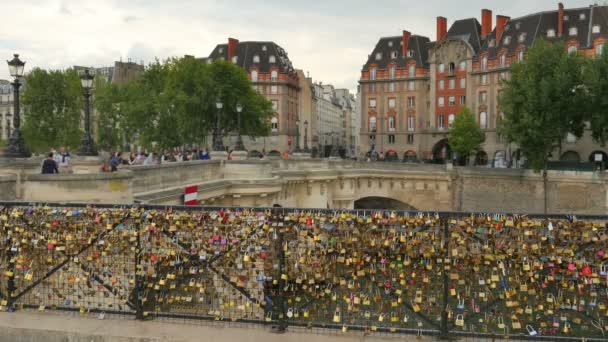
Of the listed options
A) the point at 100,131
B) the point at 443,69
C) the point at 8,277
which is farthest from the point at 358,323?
the point at 443,69

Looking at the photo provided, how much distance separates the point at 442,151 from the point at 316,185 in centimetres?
4743

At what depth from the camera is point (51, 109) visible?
7069 cm

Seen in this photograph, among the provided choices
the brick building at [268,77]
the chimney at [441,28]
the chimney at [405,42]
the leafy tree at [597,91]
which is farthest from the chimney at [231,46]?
the leafy tree at [597,91]

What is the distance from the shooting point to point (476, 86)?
250 ft

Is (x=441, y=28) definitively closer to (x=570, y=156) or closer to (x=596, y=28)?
(x=596, y=28)

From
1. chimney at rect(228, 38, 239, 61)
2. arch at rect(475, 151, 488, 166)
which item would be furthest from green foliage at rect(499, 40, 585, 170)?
chimney at rect(228, 38, 239, 61)

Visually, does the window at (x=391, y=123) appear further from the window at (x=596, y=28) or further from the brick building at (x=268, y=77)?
the window at (x=596, y=28)

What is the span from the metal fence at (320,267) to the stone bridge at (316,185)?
229 inches

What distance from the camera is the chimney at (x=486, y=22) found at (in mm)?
77500

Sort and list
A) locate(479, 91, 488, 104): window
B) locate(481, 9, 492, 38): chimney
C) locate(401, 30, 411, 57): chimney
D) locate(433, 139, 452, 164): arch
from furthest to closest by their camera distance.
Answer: locate(401, 30, 411, 57): chimney, locate(433, 139, 452, 164): arch, locate(481, 9, 492, 38): chimney, locate(479, 91, 488, 104): window

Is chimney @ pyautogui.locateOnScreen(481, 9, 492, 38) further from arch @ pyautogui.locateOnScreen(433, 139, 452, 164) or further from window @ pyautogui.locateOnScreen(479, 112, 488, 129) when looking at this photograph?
arch @ pyautogui.locateOnScreen(433, 139, 452, 164)

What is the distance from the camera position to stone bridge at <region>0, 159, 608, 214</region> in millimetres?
13664

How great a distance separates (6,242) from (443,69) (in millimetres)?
76574

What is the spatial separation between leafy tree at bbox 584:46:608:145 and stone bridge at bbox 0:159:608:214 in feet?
15.6
